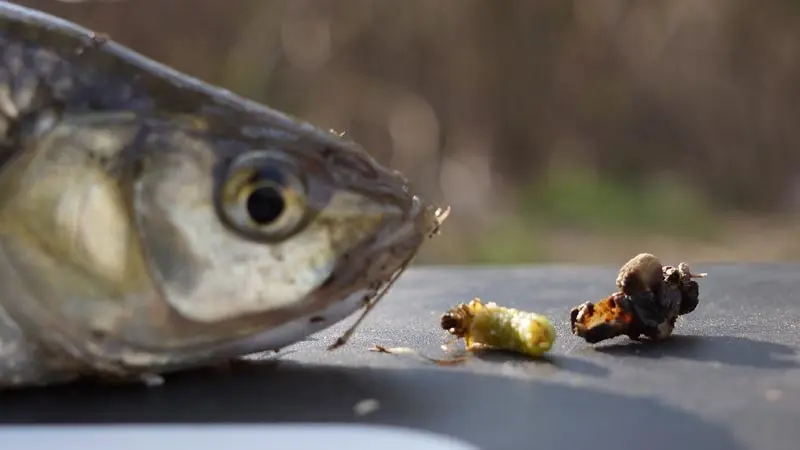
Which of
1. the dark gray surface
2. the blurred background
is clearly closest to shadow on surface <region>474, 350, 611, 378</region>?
the dark gray surface

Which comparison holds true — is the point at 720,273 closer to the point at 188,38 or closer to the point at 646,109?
the point at 646,109

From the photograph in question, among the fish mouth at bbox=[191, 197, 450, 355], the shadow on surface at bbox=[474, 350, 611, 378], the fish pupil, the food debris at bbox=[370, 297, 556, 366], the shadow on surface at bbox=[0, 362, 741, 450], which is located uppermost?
the fish pupil

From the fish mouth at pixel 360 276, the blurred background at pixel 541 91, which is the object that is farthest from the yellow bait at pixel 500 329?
the blurred background at pixel 541 91

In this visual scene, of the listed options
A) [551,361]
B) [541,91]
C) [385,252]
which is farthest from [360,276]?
[541,91]

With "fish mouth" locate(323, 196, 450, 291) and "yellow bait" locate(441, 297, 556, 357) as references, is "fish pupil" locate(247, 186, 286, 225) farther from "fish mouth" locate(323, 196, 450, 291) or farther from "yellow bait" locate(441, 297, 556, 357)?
"yellow bait" locate(441, 297, 556, 357)

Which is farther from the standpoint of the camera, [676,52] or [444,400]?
[676,52]

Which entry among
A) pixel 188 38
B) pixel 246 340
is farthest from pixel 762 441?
pixel 188 38
